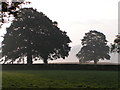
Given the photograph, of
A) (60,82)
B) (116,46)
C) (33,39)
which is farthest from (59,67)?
(60,82)

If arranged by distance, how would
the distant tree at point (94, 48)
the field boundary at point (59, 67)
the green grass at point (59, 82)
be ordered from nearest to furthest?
the green grass at point (59, 82)
the field boundary at point (59, 67)
the distant tree at point (94, 48)

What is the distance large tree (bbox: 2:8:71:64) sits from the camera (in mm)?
73438

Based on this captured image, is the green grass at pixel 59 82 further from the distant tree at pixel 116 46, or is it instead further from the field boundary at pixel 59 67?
the distant tree at pixel 116 46

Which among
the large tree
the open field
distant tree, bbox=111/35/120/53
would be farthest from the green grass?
distant tree, bbox=111/35/120/53

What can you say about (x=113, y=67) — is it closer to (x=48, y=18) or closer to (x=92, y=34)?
(x=48, y=18)

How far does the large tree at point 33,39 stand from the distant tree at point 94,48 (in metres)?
30.7

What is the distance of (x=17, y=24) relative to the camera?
248 ft

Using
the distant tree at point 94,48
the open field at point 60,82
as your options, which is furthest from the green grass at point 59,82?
the distant tree at point 94,48

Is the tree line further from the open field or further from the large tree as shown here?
the open field

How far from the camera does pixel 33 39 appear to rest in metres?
73.7

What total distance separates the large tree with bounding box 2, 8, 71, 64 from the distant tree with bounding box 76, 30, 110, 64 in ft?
101

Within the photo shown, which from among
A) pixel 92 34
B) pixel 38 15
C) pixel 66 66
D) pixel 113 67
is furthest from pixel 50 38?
pixel 92 34

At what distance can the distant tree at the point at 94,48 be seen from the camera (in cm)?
10688

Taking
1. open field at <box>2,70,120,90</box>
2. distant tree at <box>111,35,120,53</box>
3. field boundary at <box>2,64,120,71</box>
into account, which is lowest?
field boundary at <box>2,64,120,71</box>
